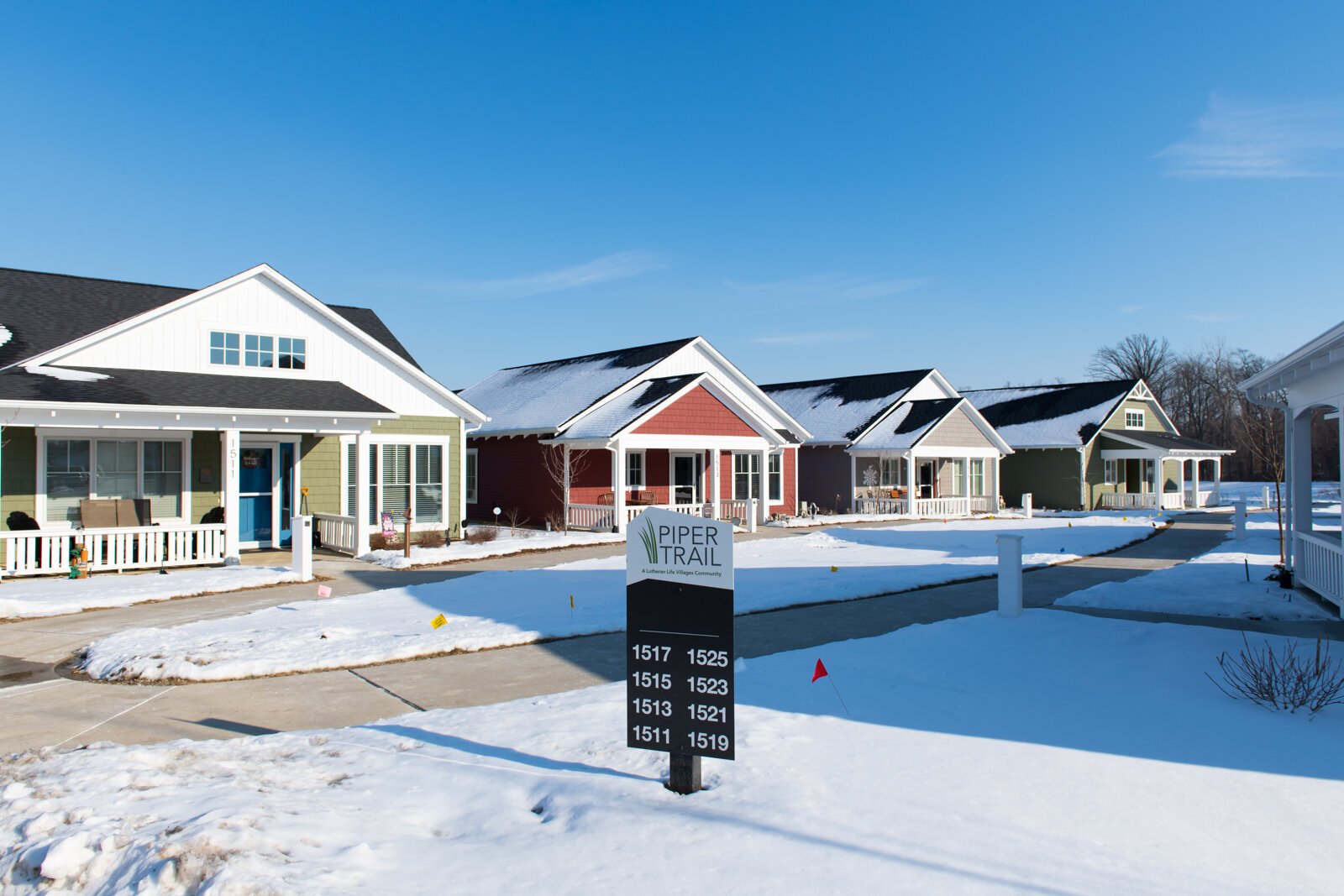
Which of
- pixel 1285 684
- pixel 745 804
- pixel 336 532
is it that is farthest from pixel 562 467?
pixel 745 804

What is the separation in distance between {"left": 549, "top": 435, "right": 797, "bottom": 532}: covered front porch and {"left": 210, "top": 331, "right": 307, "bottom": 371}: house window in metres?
7.79

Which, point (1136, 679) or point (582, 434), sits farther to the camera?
point (582, 434)

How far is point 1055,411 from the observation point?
144 ft

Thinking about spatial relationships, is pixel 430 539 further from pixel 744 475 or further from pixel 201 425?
pixel 744 475

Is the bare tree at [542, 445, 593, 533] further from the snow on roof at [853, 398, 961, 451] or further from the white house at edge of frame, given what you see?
the white house at edge of frame

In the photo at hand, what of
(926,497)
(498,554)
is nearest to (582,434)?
(498,554)

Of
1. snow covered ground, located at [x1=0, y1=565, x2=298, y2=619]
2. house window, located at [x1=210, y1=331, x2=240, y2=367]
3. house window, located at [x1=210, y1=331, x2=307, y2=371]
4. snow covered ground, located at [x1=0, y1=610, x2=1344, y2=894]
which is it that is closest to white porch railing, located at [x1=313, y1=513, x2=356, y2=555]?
snow covered ground, located at [x1=0, y1=565, x2=298, y2=619]

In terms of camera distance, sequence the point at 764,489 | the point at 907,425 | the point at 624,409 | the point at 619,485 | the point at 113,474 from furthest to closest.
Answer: the point at 907,425, the point at 764,489, the point at 624,409, the point at 619,485, the point at 113,474

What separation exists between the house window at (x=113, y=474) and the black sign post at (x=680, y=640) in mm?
16032

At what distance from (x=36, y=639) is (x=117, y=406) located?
19.6ft

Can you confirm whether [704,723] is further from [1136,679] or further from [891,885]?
[1136,679]

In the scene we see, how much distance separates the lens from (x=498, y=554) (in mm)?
19734

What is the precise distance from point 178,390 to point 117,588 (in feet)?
14.5

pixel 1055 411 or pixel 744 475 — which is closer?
pixel 744 475
